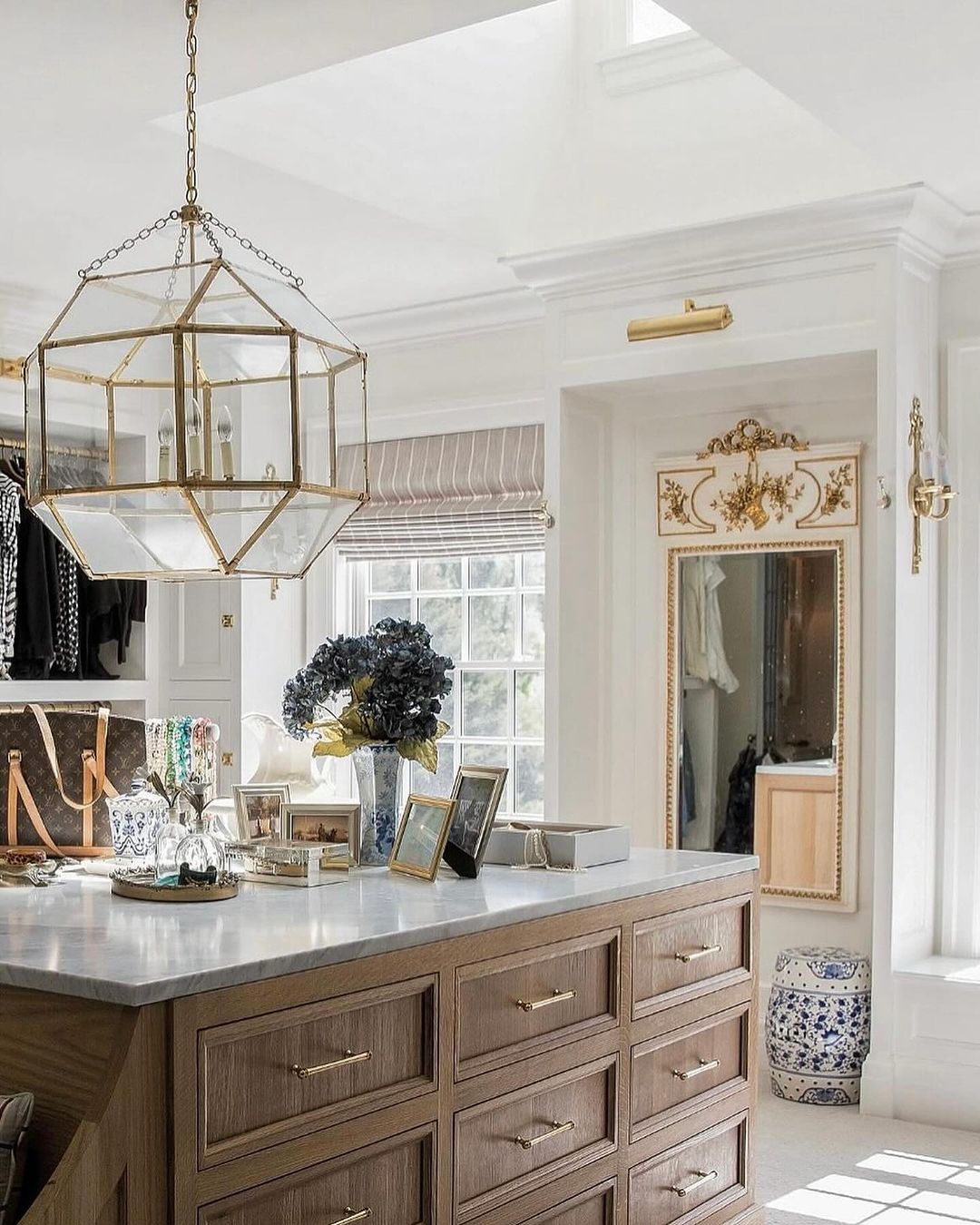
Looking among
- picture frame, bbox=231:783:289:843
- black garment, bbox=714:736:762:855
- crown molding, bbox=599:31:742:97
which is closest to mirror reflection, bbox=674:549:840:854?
black garment, bbox=714:736:762:855

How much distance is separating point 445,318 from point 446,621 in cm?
123

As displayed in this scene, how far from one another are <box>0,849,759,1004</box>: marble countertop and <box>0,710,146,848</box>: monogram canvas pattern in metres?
0.28

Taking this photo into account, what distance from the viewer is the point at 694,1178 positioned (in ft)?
9.84

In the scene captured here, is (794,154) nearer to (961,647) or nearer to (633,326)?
(633,326)

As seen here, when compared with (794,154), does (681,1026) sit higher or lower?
lower

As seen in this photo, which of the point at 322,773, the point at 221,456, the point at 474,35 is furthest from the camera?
the point at 322,773

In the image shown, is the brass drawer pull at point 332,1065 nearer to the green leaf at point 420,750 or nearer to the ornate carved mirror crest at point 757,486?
the green leaf at point 420,750

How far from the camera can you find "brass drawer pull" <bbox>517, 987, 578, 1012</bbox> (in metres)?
2.50

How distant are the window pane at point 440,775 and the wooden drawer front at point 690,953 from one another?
9.08ft

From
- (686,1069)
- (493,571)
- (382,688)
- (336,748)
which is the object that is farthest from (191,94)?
(493,571)

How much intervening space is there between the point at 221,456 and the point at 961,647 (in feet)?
9.52

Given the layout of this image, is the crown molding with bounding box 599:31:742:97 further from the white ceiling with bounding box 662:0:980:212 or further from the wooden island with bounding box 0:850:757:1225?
the wooden island with bounding box 0:850:757:1225

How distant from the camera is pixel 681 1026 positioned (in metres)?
2.94

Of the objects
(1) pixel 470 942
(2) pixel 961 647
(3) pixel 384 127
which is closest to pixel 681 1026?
(1) pixel 470 942
